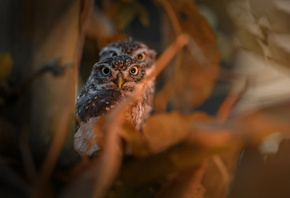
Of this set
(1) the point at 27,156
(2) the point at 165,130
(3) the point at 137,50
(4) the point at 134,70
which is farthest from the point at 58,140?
(3) the point at 137,50

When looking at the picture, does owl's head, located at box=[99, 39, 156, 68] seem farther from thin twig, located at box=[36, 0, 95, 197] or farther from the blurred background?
thin twig, located at box=[36, 0, 95, 197]

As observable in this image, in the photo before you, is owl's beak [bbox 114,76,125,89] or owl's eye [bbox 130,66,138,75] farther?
Answer: owl's eye [bbox 130,66,138,75]

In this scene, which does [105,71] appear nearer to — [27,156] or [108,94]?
[108,94]

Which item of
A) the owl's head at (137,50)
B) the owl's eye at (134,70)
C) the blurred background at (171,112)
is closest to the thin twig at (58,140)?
the blurred background at (171,112)

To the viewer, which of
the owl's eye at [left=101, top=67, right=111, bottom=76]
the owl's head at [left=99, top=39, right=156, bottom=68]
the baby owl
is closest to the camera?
the baby owl

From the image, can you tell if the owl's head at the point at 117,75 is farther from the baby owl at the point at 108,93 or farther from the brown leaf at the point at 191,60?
the brown leaf at the point at 191,60

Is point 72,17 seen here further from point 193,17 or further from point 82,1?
point 193,17

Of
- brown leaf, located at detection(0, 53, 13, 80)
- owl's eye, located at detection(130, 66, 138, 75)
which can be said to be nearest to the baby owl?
owl's eye, located at detection(130, 66, 138, 75)

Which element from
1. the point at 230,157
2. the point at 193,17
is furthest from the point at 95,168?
the point at 193,17
